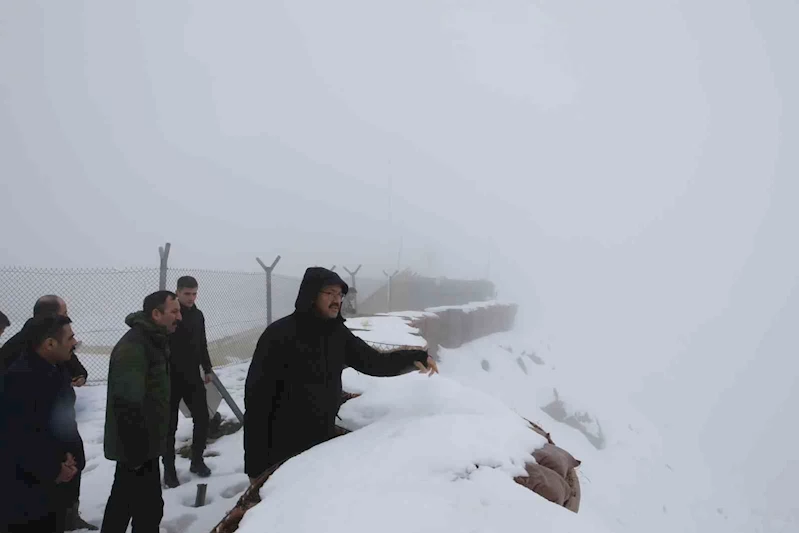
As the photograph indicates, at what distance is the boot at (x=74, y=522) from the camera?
9.99 ft

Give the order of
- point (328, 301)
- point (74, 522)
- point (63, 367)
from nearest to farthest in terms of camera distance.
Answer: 1. point (328, 301)
2. point (63, 367)
3. point (74, 522)

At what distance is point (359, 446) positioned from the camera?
1857 mm

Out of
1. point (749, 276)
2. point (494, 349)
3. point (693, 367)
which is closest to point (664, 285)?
point (749, 276)

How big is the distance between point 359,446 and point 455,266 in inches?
2431

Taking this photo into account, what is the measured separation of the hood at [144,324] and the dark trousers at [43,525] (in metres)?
1.00

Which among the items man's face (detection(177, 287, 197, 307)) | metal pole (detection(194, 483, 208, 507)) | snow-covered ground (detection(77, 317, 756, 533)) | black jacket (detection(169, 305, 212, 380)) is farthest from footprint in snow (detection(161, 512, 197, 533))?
man's face (detection(177, 287, 197, 307))

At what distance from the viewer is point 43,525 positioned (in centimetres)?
225

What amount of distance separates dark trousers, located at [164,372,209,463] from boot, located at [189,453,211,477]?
0.02m

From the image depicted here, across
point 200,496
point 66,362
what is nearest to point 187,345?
point 66,362

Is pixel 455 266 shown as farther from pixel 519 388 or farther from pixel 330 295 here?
pixel 330 295

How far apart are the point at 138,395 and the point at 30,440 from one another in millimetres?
481

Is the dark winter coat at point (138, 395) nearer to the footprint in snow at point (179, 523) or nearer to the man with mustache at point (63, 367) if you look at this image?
the man with mustache at point (63, 367)

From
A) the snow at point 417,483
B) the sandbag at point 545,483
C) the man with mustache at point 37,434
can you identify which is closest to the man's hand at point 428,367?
the snow at point 417,483

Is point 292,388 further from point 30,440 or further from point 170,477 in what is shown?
point 170,477
